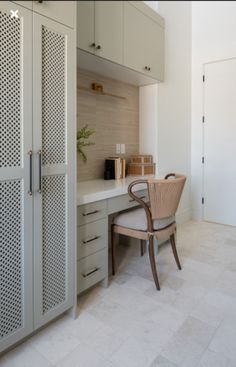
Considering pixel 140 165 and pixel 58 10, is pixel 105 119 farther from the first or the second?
pixel 58 10

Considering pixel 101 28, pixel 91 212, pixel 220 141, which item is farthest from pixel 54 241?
pixel 220 141

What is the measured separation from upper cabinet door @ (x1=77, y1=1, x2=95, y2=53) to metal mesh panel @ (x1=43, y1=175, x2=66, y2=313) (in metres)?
1.13

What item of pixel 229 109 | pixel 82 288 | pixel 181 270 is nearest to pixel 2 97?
pixel 82 288

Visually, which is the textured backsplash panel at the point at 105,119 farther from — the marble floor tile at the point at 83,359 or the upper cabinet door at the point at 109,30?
the marble floor tile at the point at 83,359

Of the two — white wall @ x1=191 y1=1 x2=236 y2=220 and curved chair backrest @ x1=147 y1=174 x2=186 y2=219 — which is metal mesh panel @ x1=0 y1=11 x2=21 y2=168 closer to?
curved chair backrest @ x1=147 y1=174 x2=186 y2=219

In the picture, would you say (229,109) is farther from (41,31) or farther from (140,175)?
(41,31)

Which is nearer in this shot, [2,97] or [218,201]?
[2,97]

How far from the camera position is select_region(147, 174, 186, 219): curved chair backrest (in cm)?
185

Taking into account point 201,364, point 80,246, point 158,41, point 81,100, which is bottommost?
point 201,364

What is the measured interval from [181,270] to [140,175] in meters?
1.11

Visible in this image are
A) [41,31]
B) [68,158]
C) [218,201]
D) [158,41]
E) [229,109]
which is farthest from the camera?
[218,201]

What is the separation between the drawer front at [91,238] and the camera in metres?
1.73

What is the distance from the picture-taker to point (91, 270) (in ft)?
5.99

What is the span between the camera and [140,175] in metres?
2.94
